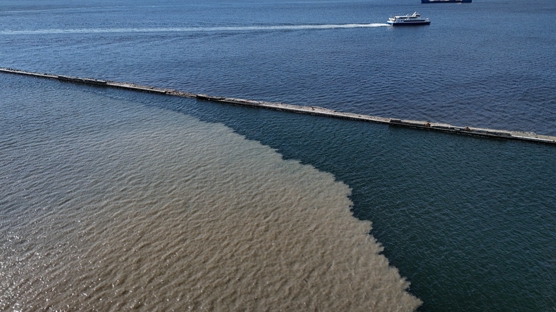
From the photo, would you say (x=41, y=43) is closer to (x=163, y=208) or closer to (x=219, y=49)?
(x=219, y=49)

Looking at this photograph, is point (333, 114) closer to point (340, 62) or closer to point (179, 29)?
point (340, 62)

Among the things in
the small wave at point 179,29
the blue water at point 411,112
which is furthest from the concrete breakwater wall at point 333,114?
the small wave at point 179,29

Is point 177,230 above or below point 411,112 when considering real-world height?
below

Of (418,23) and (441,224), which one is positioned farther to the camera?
(418,23)

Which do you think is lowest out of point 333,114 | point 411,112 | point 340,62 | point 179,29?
point 411,112

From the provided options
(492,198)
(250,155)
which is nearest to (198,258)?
(250,155)

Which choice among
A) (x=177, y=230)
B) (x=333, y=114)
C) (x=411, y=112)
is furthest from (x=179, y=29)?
(x=177, y=230)
